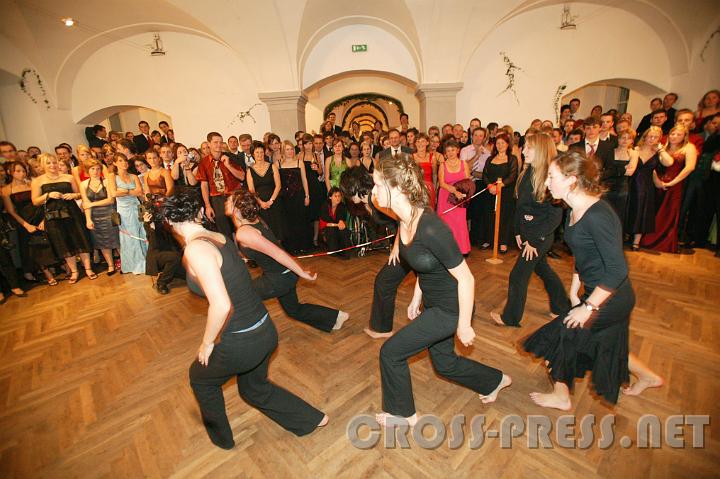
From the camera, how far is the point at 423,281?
6.10ft

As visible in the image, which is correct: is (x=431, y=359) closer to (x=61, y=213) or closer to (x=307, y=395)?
(x=307, y=395)

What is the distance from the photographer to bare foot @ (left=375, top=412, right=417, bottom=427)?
2.06m

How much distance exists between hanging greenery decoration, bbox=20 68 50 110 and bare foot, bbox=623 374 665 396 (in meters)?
11.4

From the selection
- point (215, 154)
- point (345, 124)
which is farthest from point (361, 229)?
point (345, 124)

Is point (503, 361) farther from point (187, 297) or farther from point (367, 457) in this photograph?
point (187, 297)

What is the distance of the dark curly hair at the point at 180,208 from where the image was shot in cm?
162

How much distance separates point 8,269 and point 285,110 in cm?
563

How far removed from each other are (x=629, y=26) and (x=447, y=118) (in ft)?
15.6

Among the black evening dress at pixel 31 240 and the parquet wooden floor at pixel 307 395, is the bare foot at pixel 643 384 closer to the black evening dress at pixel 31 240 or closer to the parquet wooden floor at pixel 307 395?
the parquet wooden floor at pixel 307 395

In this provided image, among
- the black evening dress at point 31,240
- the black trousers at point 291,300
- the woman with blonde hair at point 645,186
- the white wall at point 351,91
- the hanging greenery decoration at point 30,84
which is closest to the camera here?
the black trousers at point 291,300

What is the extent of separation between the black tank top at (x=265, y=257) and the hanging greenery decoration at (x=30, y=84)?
8613mm

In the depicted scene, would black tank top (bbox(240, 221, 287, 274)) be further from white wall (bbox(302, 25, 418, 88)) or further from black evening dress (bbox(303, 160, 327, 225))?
white wall (bbox(302, 25, 418, 88))

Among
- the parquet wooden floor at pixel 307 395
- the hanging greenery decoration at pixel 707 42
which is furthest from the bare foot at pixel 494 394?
the hanging greenery decoration at pixel 707 42

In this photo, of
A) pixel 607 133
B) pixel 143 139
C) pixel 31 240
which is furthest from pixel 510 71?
pixel 31 240
